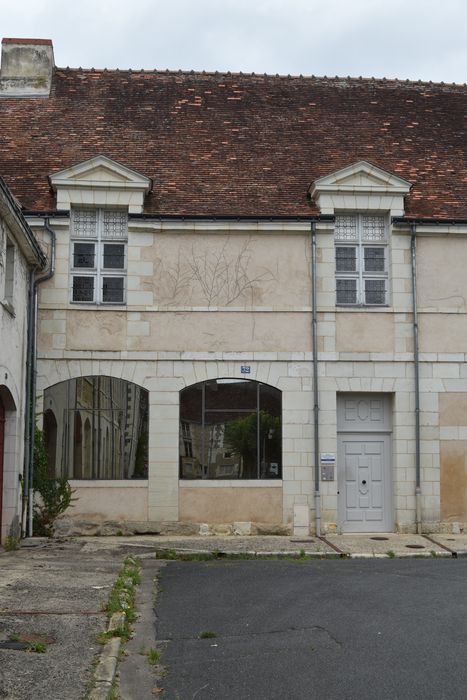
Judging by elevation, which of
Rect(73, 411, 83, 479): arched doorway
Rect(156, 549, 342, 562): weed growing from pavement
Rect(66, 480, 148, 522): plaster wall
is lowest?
Rect(156, 549, 342, 562): weed growing from pavement

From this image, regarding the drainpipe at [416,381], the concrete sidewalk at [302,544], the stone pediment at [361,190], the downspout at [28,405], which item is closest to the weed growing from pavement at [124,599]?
the concrete sidewalk at [302,544]

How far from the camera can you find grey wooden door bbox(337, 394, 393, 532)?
15.6m

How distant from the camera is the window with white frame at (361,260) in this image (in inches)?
630

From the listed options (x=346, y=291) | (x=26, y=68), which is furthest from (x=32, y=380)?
(x=26, y=68)

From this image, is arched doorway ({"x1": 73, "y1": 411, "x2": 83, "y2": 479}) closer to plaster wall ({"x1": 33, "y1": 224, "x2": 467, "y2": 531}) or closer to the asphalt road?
plaster wall ({"x1": 33, "y1": 224, "x2": 467, "y2": 531})

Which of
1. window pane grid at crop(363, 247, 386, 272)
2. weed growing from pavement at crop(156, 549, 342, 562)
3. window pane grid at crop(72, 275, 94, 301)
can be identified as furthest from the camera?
window pane grid at crop(363, 247, 386, 272)

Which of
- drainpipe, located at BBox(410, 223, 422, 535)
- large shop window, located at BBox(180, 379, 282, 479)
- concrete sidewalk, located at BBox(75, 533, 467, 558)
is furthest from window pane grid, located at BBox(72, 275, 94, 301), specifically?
drainpipe, located at BBox(410, 223, 422, 535)

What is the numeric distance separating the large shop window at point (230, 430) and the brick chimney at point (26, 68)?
306 inches

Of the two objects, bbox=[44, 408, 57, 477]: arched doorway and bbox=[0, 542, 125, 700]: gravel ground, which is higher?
bbox=[44, 408, 57, 477]: arched doorway

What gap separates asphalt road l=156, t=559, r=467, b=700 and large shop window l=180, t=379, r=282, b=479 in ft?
12.9

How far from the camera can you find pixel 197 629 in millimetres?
7648

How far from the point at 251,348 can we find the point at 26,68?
8.27 metres

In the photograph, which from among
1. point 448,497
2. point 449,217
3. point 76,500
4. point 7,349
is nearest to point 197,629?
point 7,349

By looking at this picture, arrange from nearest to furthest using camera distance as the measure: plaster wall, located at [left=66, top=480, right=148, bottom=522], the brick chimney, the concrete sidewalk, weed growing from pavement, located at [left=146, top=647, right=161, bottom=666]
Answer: weed growing from pavement, located at [left=146, top=647, right=161, bottom=666] < the concrete sidewalk < plaster wall, located at [left=66, top=480, right=148, bottom=522] < the brick chimney
